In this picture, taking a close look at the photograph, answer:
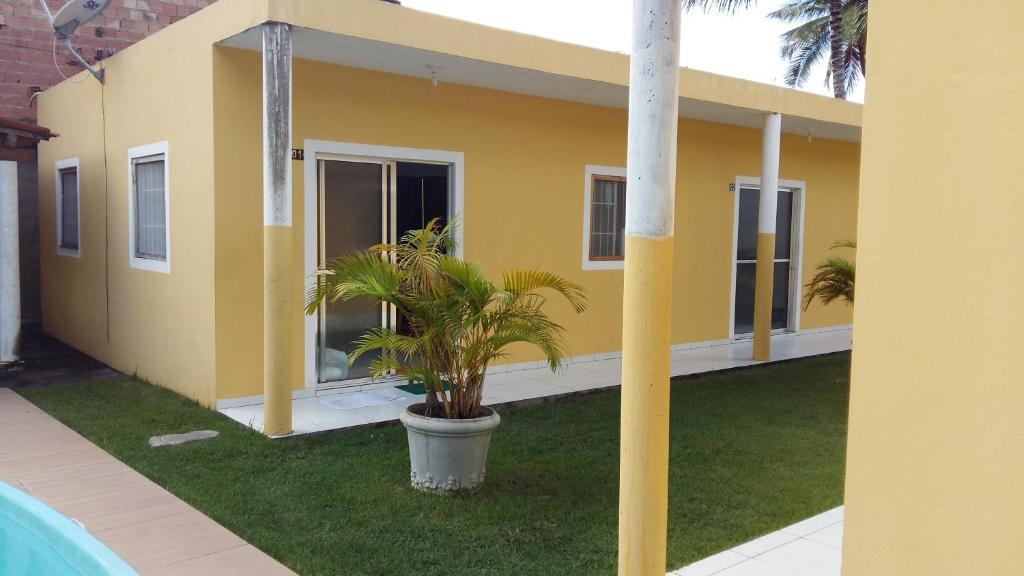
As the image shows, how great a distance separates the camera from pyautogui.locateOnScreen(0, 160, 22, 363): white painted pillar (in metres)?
8.51

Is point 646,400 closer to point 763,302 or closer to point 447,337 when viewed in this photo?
point 447,337

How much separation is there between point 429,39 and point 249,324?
9.32 feet

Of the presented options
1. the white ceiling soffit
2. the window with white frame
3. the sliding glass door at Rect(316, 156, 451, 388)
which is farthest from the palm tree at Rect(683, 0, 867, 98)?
the sliding glass door at Rect(316, 156, 451, 388)

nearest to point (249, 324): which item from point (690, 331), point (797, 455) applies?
point (797, 455)

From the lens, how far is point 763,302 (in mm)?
9828

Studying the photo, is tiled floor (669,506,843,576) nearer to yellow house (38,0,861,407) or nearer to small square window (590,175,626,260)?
yellow house (38,0,861,407)

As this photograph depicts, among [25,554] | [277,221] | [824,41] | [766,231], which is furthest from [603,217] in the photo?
[824,41]

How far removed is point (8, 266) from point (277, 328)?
14.7 feet

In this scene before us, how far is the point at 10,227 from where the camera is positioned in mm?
8547

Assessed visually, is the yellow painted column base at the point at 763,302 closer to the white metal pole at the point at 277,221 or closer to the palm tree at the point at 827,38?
the white metal pole at the point at 277,221

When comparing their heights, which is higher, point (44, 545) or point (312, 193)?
point (312, 193)

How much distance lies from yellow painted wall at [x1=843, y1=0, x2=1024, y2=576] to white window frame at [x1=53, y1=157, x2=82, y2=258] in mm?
9468

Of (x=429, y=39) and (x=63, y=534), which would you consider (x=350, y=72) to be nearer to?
(x=429, y=39)

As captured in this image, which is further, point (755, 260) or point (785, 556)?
point (755, 260)
